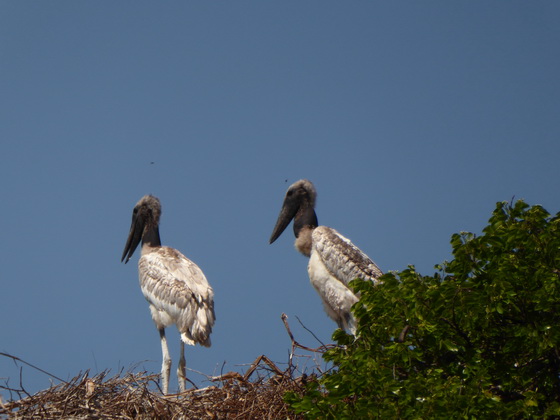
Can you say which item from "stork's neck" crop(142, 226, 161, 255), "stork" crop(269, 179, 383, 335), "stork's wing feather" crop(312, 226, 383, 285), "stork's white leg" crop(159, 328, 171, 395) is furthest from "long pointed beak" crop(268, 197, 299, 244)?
"stork's white leg" crop(159, 328, 171, 395)

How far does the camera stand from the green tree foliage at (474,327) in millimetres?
5887

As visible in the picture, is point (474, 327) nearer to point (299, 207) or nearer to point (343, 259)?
point (343, 259)

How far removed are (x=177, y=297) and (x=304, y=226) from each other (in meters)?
2.35

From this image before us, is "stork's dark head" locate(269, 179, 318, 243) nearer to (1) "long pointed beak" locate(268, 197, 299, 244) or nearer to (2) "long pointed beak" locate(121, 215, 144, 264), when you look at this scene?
(1) "long pointed beak" locate(268, 197, 299, 244)

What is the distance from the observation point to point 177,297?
465 inches

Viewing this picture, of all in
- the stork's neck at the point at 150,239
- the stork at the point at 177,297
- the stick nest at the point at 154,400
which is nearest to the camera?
the stick nest at the point at 154,400

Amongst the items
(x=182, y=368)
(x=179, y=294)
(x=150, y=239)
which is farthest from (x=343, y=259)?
(x=150, y=239)

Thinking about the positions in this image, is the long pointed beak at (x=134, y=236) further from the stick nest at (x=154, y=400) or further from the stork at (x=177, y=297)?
the stick nest at (x=154, y=400)

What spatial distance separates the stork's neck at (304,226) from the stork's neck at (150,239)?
2.18 m

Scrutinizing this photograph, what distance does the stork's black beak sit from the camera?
1456cm

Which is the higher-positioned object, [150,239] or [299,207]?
[150,239]

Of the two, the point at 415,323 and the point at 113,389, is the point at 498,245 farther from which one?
the point at 113,389

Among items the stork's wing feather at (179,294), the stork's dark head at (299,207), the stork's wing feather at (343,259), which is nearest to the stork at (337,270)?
the stork's wing feather at (343,259)

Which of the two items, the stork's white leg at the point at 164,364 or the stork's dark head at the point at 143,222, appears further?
the stork's dark head at the point at 143,222
